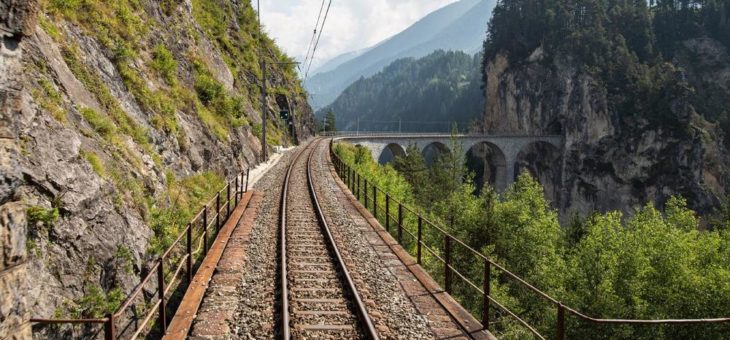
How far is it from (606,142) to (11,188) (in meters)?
102

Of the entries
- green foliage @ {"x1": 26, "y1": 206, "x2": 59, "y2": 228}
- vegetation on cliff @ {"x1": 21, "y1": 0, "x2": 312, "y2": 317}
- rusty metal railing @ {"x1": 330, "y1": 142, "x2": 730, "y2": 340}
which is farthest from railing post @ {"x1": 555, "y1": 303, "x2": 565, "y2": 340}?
green foliage @ {"x1": 26, "y1": 206, "x2": 59, "y2": 228}

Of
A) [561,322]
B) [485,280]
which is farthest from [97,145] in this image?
[561,322]

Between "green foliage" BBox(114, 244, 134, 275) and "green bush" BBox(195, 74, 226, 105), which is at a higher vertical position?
"green bush" BBox(195, 74, 226, 105)

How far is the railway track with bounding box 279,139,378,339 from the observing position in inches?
273

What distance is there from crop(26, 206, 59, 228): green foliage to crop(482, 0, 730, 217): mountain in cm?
9206

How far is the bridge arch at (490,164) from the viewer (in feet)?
296

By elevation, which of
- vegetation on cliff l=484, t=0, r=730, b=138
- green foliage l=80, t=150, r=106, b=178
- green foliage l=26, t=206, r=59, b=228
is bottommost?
green foliage l=26, t=206, r=59, b=228

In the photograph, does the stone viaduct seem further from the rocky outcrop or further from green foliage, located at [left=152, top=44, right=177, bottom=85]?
the rocky outcrop

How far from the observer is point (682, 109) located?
281 ft

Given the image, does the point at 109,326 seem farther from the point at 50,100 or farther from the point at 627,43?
the point at 627,43

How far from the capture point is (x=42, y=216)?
21.2 feet

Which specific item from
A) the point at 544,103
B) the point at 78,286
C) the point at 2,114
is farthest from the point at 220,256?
the point at 544,103

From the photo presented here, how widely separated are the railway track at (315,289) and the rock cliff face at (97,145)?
2749 millimetres

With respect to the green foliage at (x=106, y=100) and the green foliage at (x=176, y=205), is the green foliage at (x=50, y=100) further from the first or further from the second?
the green foliage at (x=176, y=205)
